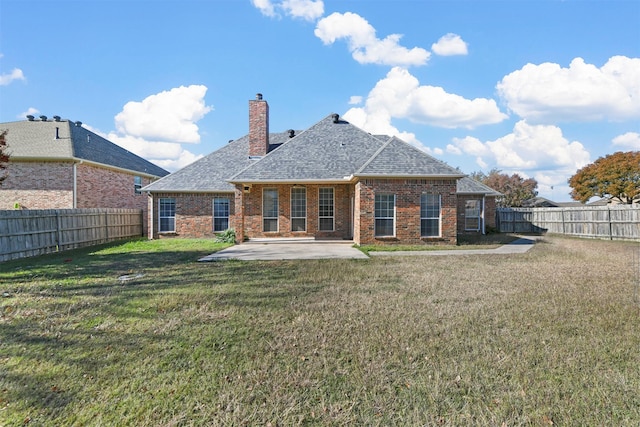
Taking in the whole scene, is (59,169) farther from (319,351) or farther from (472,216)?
(472,216)

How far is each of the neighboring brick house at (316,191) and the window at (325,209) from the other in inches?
1.9

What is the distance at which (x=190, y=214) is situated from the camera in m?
16.7

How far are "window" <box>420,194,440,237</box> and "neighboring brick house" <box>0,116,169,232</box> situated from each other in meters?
15.5

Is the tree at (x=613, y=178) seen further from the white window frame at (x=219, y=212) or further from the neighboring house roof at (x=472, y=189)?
the white window frame at (x=219, y=212)

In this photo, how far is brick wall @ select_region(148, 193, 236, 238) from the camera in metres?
16.6

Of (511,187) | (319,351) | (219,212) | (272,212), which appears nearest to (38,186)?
(219,212)

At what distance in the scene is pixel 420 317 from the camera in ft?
16.2

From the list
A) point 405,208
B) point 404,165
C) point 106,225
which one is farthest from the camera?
point 106,225

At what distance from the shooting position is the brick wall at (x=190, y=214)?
16.6 meters

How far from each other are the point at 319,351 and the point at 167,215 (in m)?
15.1

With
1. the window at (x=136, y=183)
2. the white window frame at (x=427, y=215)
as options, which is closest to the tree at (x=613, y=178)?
the white window frame at (x=427, y=215)

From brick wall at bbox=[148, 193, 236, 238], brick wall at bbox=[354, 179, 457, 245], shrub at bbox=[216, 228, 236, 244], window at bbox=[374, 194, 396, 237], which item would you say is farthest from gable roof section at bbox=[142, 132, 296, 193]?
window at bbox=[374, 194, 396, 237]

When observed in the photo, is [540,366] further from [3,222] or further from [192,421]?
[3,222]

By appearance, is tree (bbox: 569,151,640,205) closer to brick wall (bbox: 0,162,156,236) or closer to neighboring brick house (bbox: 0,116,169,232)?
neighboring brick house (bbox: 0,116,169,232)
